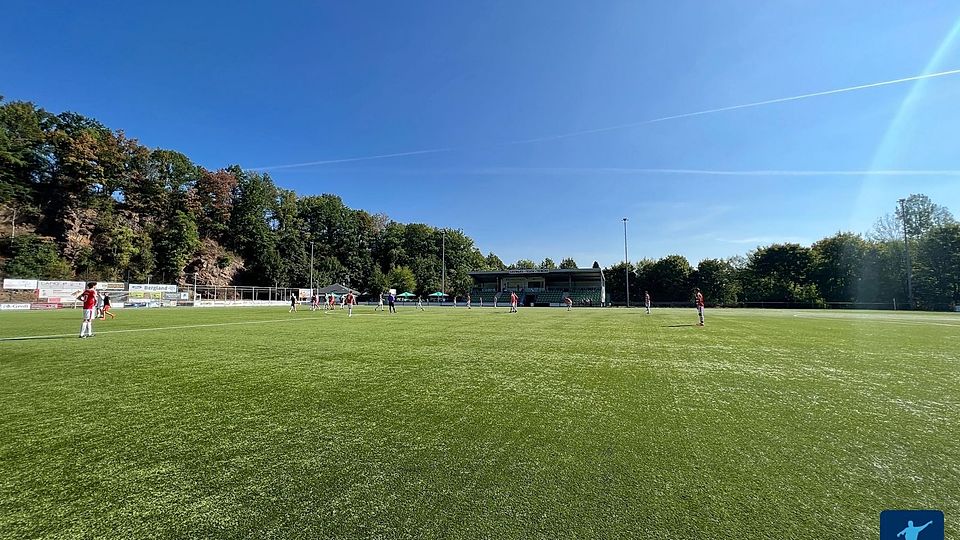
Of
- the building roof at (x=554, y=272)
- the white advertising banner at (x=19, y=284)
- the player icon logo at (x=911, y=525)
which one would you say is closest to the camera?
the player icon logo at (x=911, y=525)

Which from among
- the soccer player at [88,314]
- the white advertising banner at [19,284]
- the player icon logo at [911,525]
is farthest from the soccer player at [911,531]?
the white advertising banner at [19,284]

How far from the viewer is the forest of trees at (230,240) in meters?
44.5

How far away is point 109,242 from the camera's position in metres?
48.0

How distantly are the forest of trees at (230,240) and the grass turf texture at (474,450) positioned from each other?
54.2 metres

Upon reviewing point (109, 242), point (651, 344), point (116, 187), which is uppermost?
point (116, 187)

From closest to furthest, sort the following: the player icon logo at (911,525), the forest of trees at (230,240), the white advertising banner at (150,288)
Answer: the player icon logo at (911,525) → the white advertising banner at (150,288) → the forest of trees at (230,240)

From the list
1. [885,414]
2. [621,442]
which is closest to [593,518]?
[621,442]

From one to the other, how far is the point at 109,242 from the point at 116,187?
1017 centimetres

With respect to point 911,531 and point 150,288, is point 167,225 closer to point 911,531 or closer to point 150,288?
point 150,288

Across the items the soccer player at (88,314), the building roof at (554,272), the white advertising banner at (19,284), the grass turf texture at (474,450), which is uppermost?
the building roof at (554,272)

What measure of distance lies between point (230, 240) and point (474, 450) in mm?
73133

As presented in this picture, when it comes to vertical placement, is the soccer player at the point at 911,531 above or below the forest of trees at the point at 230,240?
below

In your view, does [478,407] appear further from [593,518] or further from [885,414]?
[885,414]

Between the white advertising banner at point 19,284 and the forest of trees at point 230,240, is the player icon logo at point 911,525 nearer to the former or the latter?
the white advertising banner at point 19,284
